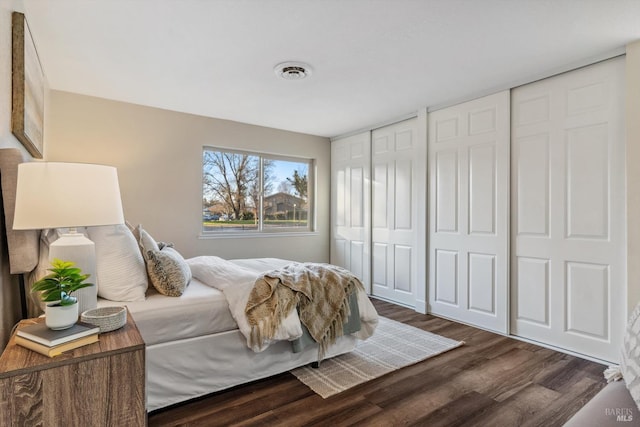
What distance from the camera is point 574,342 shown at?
8.98ft

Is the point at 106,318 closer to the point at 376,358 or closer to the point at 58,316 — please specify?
the point at 58,316

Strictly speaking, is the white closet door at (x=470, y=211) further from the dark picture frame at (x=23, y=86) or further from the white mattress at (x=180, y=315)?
the dark picture frame at (x=23, y=86)

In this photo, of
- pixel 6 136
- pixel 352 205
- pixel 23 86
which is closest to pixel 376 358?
pixel 352 205

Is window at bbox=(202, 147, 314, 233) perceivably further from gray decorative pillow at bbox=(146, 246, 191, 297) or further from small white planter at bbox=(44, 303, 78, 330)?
small white planter at bbox=(44, 303, 78, 330)

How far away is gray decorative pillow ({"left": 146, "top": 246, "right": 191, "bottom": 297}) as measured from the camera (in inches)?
83.7

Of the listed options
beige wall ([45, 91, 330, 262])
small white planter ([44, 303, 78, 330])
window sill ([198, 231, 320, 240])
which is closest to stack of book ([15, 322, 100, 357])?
small white planter ([44, 303, 78, 330])

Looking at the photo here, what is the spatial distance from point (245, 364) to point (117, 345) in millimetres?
1162

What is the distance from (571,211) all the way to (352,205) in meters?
2.70

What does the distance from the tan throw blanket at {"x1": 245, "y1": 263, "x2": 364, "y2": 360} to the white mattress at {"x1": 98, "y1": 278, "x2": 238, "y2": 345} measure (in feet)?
0.64

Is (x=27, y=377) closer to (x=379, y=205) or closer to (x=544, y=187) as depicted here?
(x=544, y=187)

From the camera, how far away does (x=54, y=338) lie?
3.84 ft

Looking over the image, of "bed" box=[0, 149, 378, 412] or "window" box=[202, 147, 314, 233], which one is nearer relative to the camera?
"bed" box=[0, 149, 378, 412]

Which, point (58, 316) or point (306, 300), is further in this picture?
point (306, 300)

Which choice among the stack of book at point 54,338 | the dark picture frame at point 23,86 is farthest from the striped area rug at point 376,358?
the dark picture frame at point 23,86
